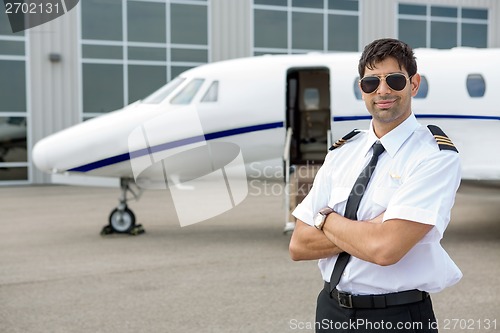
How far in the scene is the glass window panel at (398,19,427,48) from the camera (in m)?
20.6

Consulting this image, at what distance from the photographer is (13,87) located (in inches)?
685

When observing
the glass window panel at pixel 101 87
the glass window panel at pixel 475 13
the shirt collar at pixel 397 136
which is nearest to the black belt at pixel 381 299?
the shirt collar at pixel 397 136

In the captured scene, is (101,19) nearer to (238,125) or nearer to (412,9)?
(412,9)

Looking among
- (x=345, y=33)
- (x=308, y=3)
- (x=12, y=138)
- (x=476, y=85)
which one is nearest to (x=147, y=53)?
(x=12, y=138)

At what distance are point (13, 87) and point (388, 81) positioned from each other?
17222 mm

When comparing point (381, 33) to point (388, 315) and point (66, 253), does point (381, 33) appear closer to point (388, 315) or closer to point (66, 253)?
point (66, 253)

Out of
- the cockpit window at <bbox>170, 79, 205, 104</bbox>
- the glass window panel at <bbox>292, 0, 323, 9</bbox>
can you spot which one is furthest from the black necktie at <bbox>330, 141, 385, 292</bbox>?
the glass window panel at <bbox>292, 0, 323, 9</bbox>

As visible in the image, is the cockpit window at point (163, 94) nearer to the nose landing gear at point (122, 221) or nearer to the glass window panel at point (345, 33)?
the nose landing gear at point (122, 221)

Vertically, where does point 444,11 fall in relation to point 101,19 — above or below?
above

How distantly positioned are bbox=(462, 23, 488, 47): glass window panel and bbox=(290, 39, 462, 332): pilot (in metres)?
21.3

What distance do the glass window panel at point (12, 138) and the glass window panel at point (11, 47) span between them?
194 cm

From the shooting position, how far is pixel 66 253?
→ 24.9 ft

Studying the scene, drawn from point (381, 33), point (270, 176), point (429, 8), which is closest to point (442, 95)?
point (270, 176)

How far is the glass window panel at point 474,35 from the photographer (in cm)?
2159
